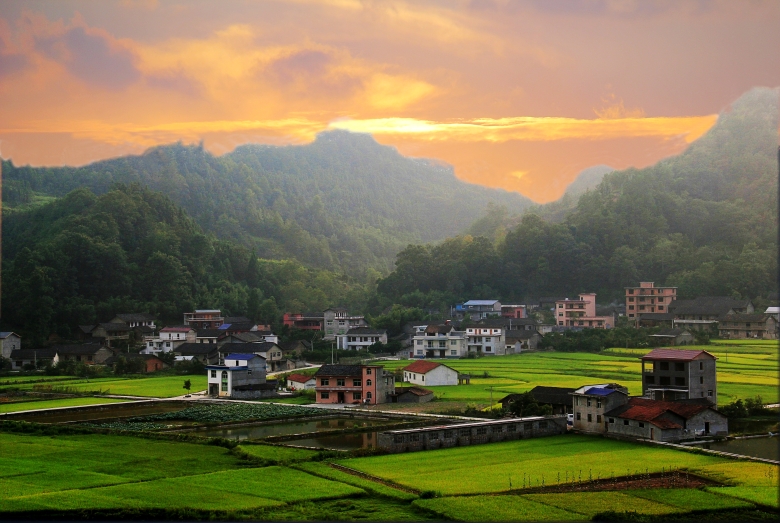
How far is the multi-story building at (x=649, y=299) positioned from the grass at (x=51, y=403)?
70.8 ft

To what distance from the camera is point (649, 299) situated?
115 ft

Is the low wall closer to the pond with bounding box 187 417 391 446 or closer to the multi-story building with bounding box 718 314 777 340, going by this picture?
the pond with bounding box 187 417 391 446

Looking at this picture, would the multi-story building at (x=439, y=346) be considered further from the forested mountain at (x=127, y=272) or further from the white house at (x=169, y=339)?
the forested mountain at (x=127, y=272)

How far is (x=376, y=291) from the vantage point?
134 feet

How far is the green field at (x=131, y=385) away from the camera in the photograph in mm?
20584

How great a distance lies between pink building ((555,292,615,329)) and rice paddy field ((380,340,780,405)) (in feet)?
20.8

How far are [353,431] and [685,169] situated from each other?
3741 cm

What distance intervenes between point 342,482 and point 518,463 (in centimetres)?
246

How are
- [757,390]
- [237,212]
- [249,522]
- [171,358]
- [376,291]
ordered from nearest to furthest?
[249,522] < [757,390] < [171,358] < [376,291] < [237,212]

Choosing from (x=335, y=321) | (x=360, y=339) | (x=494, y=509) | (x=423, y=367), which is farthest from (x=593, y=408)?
(x=335, y=321)

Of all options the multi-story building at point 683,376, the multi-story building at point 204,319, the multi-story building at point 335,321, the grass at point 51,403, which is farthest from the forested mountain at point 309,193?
the multi-story building at point 683,376

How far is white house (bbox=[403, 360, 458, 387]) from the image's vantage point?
2069 cm

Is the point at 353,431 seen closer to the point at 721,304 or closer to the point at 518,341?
the point at 518,341

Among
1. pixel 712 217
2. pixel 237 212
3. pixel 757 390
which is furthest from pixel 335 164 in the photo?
pixel 757 390
